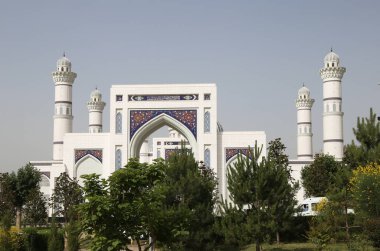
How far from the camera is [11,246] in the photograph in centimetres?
2027

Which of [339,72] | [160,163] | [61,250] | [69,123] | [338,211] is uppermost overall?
[339,72]

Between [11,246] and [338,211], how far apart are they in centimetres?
1187

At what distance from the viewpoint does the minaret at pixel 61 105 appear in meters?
47.8

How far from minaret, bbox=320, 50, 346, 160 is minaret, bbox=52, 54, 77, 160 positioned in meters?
21.7

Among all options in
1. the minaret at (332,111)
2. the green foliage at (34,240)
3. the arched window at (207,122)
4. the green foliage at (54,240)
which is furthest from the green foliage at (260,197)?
the minaret at (332,111)

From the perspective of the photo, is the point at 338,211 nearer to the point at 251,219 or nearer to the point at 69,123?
the point at 251,219

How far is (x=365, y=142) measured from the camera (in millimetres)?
24531

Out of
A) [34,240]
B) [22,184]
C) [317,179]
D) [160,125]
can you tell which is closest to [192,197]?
[34,240]

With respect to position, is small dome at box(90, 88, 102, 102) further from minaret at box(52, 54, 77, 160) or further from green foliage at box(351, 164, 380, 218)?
green foliage at box(351, 164, 380, 218)

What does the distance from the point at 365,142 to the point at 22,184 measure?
22.4 metres

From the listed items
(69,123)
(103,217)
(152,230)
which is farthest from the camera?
(69,123)

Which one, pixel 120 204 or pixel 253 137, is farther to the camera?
pixel 253 137

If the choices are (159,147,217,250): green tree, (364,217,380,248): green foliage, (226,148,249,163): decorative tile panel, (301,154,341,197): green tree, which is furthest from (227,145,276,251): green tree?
(301,154,341,197): green tree

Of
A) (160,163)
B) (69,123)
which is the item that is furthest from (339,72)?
(160,163)
